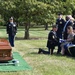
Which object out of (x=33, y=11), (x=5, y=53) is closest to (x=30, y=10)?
(x=33, y=11)

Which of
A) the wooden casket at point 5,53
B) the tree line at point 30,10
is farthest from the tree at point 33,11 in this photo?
the wooden casket at point 5,53

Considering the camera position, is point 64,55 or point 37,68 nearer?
point 37,68

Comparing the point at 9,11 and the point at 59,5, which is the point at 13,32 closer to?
the point at 9,11

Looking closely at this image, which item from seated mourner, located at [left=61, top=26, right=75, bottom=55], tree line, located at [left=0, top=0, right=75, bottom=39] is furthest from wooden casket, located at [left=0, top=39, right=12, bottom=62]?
tree line, located at [left=0, top=0, right=75, bottom=39]

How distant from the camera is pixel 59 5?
84.3 ft

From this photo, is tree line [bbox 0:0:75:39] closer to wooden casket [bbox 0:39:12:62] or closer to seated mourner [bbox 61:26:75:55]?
seated mourner [bbox 61:26:75:55]

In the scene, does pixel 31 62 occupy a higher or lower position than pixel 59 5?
lower

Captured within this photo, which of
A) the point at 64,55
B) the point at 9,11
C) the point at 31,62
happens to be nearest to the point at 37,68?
the point at 31,62

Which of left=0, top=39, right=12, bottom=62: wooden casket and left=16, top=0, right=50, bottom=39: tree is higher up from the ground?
left=16, top=0, right=50, bottom=39: tree

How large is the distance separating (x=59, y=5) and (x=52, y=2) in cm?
76

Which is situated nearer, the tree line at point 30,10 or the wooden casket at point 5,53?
the wooden casket at point 5,53

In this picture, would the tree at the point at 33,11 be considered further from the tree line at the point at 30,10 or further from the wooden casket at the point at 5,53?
the wooden casket at the point at 5,53

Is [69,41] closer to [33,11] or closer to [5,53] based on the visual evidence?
[5,53]

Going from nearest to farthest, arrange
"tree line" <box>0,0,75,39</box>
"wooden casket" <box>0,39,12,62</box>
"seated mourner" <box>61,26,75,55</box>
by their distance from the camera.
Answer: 1. "wooden casket" <box>0,39,12,62</box>
2. "seated mourner" <box>61,26,75,55</box>
3. "tree line" <box>0,0,75,39</box>
